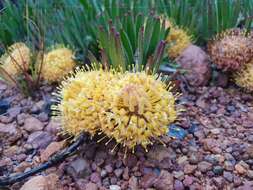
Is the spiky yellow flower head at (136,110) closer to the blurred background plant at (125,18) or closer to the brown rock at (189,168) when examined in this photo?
the brown rock at (189,168)

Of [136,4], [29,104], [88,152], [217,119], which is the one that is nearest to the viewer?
[88,152]

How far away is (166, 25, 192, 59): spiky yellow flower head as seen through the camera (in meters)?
3.32

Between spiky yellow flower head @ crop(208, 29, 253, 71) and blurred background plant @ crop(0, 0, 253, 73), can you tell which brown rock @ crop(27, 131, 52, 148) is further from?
spiky yellow flower head @ crop(208, 29, 253, 71)

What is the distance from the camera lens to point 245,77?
3.06 m

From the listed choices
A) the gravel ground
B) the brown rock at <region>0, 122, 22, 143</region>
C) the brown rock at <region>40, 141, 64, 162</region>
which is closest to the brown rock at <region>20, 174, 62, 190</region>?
the gravel ground

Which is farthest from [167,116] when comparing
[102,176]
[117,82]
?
[102,176]

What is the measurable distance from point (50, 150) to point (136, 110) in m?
0.72

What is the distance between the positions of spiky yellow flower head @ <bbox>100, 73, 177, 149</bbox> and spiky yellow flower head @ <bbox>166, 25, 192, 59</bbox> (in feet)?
3.84

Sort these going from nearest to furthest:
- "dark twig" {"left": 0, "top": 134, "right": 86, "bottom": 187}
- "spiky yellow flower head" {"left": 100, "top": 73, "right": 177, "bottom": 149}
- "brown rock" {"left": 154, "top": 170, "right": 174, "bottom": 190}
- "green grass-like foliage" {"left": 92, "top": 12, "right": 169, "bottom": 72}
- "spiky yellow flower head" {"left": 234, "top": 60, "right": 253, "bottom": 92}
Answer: "spiky yellow flower head" {"left": 100, "top": 73, "right": 177, "bottom": 149}
"brown rock" {"left": 154, "top": 170, "right": 174, "bottom": 190}
"dark twig" {"left": 0, "top": 134, "right": 86, "bottom": 187}
"green grass-like foliage" {"left": 92, "top": 12, "right": 169, "bottom": 72}
"spiky yellow flower head" {"left": 234, "top": 60, "right": 253, "bottom": 92}

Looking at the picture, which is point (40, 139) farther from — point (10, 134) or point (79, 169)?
point (79, 169)

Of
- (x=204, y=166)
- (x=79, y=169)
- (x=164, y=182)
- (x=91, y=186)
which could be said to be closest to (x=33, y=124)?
(x=79, y=169)

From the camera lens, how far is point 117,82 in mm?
2197

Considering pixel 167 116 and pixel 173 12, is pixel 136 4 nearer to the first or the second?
pixel 173 12

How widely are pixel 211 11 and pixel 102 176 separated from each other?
69.6 inches
